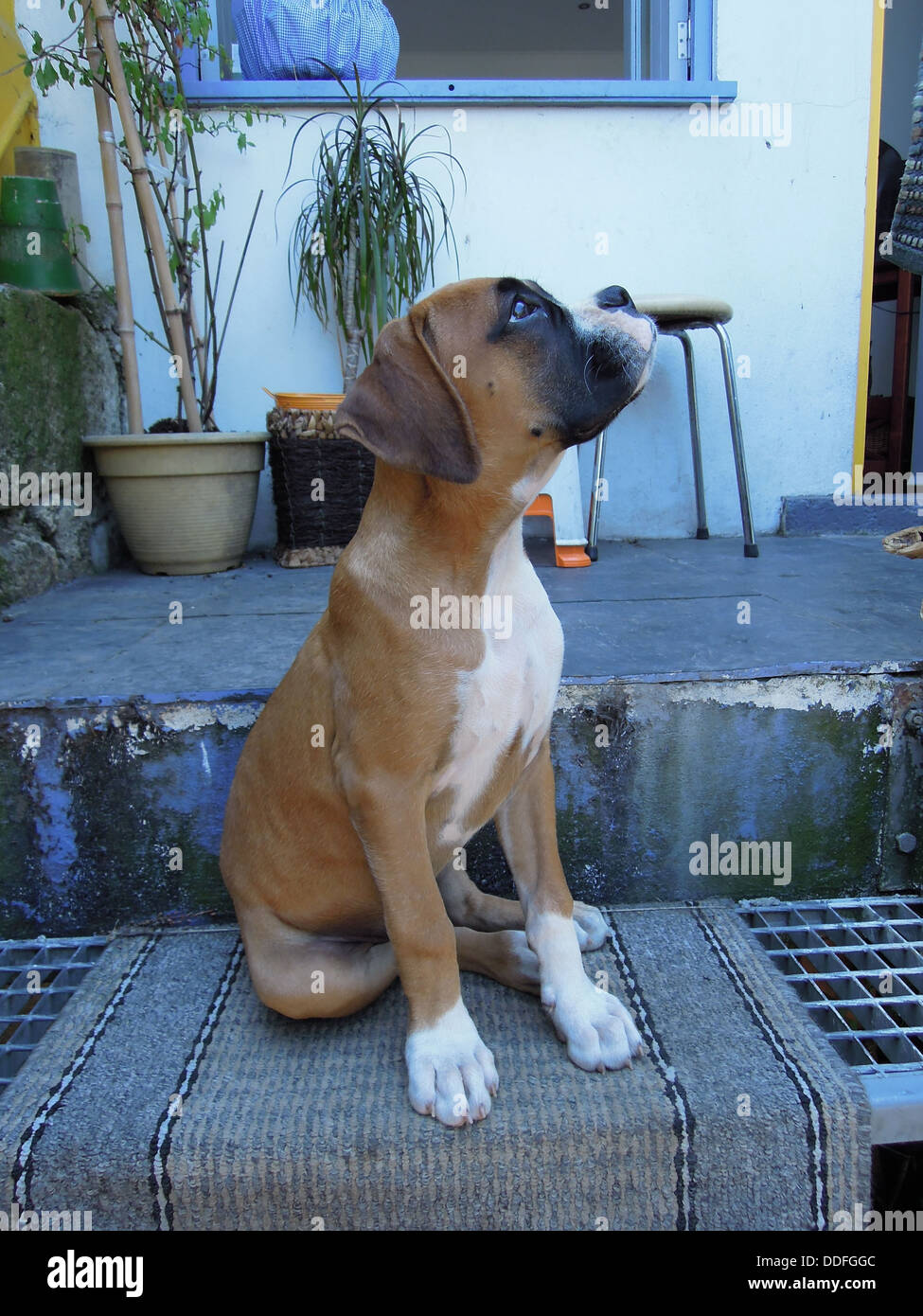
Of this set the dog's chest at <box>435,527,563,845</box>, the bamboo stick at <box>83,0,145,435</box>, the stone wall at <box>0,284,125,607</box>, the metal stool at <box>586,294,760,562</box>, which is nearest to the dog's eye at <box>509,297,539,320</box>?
the dog's chest at <box>435,527,563,845</box>

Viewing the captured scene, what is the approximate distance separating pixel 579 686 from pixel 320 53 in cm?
318

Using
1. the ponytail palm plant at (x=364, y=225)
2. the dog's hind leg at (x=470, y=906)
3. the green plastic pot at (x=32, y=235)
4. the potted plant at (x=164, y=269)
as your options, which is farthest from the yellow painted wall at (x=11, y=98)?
the dog's hind leg at (x=470, y=906)

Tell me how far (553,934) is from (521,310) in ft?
3.29

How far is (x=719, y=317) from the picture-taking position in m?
3.54

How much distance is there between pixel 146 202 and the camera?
11.3ft

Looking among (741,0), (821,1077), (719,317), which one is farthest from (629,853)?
(741,0)

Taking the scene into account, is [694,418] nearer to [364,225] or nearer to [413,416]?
[364,225]

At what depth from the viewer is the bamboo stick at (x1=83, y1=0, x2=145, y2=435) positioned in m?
3.43

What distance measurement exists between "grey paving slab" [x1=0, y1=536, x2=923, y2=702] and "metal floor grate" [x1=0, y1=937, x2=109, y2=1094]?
20.6 inches

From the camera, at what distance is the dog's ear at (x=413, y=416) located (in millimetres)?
1372

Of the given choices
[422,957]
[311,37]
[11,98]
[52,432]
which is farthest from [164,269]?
[422,957]

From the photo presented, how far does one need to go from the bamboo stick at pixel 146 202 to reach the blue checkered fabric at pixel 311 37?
621mm

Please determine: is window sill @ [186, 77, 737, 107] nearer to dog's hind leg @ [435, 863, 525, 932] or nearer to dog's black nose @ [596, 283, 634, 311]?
dog's black nose @ [596, 283, 634, 311]

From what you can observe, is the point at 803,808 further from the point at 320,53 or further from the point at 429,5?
the point at 429,5
